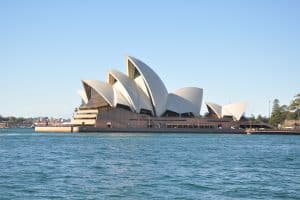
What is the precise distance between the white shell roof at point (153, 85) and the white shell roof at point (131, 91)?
1.26 metres

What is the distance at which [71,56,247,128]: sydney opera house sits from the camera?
95188 millimetres

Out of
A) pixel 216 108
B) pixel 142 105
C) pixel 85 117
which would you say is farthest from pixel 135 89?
pixel 216 108

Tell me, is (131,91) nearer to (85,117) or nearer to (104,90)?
(104,90)

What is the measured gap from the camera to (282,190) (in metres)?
19.6

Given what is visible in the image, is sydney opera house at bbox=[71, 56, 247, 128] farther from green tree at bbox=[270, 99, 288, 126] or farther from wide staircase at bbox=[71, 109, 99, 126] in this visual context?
green tree at bbox=[270, 99, 288, 126]

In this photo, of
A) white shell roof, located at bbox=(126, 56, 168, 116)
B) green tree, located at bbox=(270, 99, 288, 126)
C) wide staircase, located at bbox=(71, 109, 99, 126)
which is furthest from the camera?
green tree, located at bbox=(270, 99, 288, 126)

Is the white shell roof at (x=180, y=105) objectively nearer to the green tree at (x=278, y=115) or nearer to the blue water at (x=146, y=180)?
the green tree at (x=278, y=115)

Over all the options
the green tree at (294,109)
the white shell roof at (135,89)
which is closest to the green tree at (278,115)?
the green tree at (294,109)

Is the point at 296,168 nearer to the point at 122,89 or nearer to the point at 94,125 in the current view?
the point at 122,89

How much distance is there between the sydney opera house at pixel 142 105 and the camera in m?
95.2

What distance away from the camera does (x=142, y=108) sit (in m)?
101

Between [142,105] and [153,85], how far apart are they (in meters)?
5.86

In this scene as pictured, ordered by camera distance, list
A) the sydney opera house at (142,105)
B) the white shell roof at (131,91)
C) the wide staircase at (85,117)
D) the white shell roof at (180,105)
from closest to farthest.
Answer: the white shell roof at (131,91)
the sydney opera house at (142,105)
the wide staircase at (85,117)
the white shell roof at (180,105)

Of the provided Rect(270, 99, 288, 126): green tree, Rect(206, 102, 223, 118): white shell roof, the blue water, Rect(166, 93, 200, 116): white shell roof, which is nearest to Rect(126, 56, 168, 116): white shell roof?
Rect(166, 93, 200, 116): white shell roof
